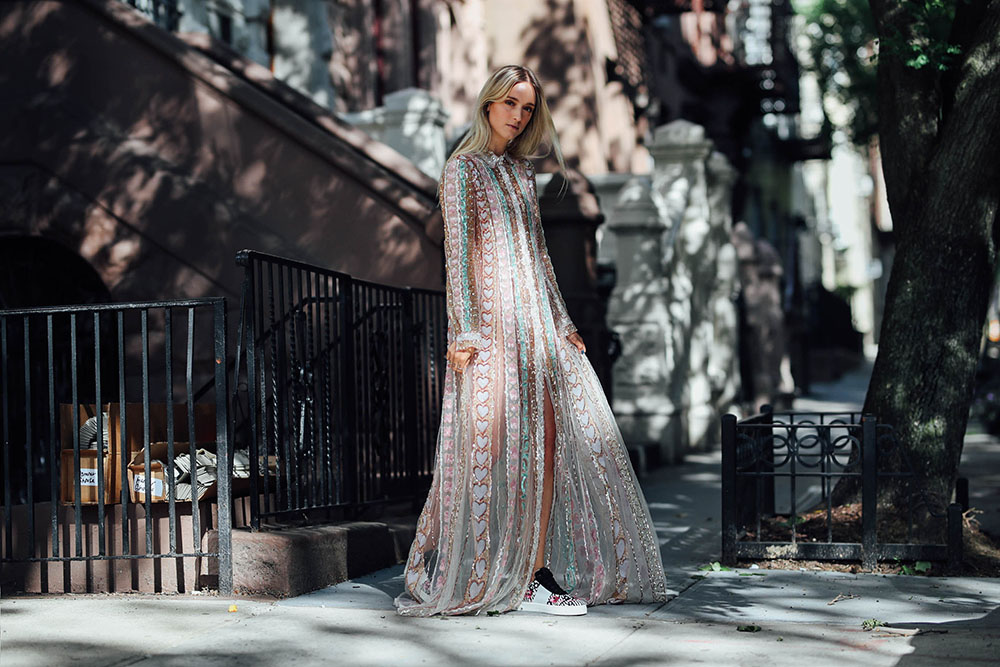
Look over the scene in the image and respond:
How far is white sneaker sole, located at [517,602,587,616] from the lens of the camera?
222 inches

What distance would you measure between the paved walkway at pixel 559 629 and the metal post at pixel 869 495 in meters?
0.15

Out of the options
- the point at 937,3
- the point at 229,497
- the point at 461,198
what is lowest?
the point at 229,497

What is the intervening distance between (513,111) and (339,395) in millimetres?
2101

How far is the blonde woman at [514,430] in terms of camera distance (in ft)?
19.2

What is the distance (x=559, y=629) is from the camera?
5391 mm

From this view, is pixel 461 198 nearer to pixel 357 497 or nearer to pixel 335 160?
pixel 357 497

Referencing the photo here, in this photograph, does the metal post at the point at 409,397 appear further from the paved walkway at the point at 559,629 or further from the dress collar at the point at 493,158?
the dress collar at the point at 493,158

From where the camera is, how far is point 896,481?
7504 mm

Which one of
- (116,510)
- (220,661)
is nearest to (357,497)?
(116,510)

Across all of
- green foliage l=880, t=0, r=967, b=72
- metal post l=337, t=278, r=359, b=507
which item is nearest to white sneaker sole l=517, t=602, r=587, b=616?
metal post l=337, t=278, r=359, b=507

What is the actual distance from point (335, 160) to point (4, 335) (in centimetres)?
364

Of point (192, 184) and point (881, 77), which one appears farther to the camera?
point (192, 184)

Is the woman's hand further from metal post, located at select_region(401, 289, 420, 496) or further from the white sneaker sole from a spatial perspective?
metal post, located at select_region(401, 289, 420, 496)

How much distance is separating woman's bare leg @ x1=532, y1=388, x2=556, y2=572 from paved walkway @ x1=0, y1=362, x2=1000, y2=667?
269 mm
